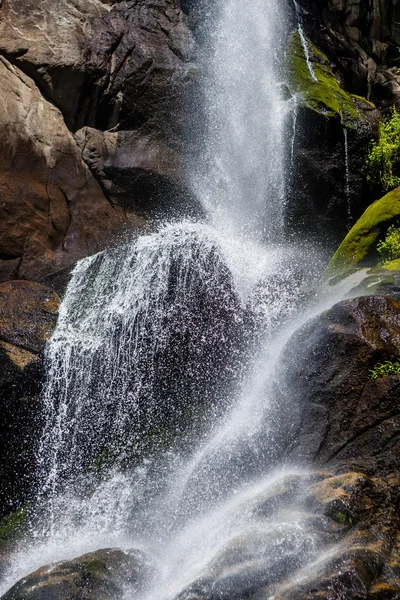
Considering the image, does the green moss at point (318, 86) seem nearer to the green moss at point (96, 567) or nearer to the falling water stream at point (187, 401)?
the falling water stream at point (187, 401)

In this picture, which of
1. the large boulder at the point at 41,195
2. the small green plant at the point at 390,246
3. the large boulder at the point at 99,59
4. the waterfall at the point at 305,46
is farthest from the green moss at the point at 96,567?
the waterfall at the point at 305,46

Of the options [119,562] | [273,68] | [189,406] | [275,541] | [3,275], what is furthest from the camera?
[273,68]

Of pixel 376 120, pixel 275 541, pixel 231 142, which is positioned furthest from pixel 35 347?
pixel 376 120

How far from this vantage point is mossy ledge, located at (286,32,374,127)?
13.1 meters

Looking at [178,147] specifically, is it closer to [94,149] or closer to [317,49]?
[94,149]

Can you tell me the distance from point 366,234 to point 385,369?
402 cm

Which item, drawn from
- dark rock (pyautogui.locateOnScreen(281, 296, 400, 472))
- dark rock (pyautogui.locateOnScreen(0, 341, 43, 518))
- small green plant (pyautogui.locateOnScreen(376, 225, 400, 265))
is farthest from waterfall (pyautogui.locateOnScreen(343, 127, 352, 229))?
dark rock (pyautogui.locateOnScreen(0, 341, 43, 518))

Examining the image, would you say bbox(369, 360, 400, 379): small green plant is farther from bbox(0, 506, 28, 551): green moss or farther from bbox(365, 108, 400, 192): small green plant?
bbox(365, 108, 400, 192): small green plant

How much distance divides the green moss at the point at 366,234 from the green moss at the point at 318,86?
177 inches

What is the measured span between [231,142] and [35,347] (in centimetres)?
806

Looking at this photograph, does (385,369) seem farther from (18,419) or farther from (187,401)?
(18,419)

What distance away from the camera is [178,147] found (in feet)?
45.0

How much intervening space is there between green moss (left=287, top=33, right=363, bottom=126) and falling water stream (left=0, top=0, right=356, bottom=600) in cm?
74

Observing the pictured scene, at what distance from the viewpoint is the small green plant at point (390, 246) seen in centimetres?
856
